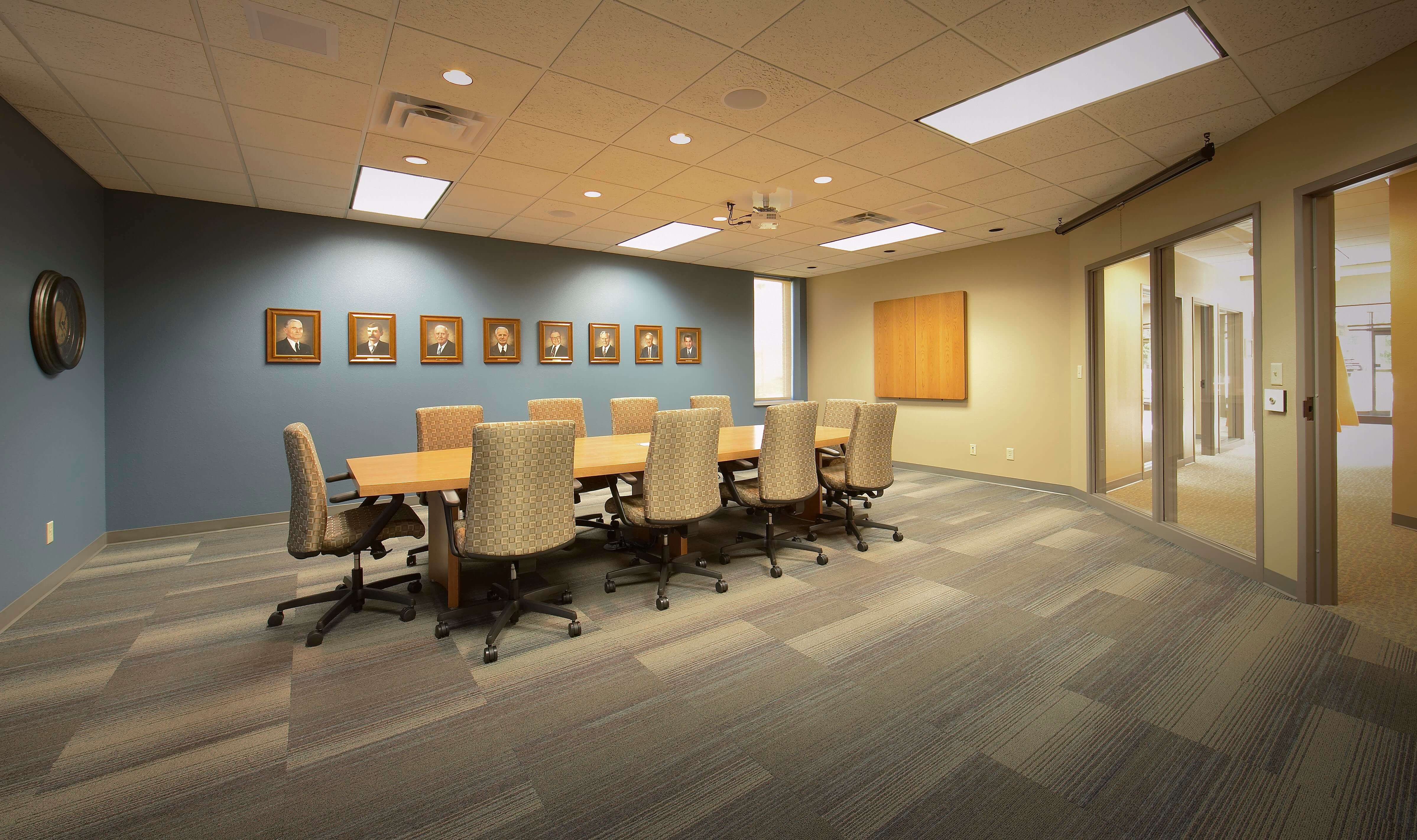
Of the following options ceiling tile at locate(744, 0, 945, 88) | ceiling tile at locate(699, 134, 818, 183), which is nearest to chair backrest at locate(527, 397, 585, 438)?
ceiling tile at locate(699, 134, 818, 183)

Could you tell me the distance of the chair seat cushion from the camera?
2.60 m

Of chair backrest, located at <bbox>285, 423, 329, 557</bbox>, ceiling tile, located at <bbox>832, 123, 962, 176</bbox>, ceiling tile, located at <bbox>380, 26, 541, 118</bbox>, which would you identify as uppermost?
ceiling tile, located at <bbox>832, 123, 962, 176</bbox>

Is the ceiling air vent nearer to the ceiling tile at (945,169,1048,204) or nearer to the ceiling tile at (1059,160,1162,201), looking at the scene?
the ceiling tile at (945,169,1048,204)

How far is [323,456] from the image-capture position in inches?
198

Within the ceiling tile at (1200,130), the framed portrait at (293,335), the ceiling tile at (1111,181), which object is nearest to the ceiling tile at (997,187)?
the ceiling tile at (1111,181)

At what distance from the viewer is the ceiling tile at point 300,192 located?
160 inches

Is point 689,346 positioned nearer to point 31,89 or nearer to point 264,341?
point 264,341

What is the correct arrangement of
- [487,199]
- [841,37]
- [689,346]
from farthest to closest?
[689,346], [487,199], [841,37]

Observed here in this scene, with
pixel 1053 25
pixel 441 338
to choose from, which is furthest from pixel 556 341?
pixel 1053 25

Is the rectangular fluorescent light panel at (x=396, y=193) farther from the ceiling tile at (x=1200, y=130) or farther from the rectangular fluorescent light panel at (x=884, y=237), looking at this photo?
the ceiling tile at (x=1200, y=130)

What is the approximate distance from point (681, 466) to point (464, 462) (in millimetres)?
1223

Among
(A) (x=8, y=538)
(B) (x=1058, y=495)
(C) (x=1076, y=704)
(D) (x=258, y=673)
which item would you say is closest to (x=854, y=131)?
(C) (x=1076, y=704)

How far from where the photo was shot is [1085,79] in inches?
109

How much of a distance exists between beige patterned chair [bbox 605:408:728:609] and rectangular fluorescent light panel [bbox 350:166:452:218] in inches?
105
